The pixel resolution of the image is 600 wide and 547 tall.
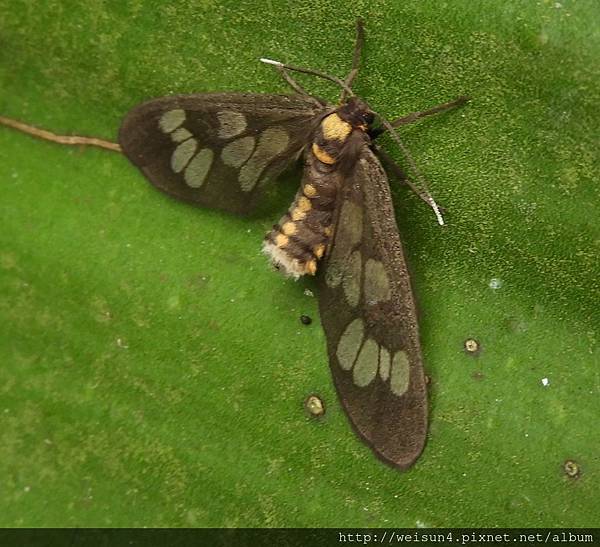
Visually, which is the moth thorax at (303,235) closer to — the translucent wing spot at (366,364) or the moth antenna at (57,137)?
the translucent wing spot at (366,364)

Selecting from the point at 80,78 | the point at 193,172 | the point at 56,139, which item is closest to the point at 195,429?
the point at 193,172

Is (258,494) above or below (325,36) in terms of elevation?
below

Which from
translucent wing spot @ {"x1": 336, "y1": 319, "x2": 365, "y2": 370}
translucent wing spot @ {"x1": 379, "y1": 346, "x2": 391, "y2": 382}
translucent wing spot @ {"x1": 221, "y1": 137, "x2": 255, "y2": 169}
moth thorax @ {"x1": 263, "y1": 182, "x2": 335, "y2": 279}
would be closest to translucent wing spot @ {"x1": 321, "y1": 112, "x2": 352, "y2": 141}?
moth thorax @ {"x1": 263, "y1": 182, "x2": 335, "y2": 279}

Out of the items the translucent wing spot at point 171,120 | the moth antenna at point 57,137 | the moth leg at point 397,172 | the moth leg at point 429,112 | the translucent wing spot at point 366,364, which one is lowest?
the translucent wing spot at point 366,364

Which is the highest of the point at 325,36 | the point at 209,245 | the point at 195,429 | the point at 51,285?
the point at 325,36

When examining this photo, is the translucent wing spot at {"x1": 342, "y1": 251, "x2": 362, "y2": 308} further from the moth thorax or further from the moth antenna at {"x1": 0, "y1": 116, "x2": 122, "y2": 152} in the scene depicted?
the moth antenna at {"x1": 0, "y1": 116, "x2": 122, "y2": 152}

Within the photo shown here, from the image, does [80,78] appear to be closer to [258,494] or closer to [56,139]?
[56,139]

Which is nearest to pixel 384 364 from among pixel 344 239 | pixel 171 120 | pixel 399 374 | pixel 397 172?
pixel 399 374

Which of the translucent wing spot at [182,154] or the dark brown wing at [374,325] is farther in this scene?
the translucent wing spot at [182,154]

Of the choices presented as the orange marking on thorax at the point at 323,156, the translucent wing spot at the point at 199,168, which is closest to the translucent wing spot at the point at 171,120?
the translucent wing spot at the point at 199,168
